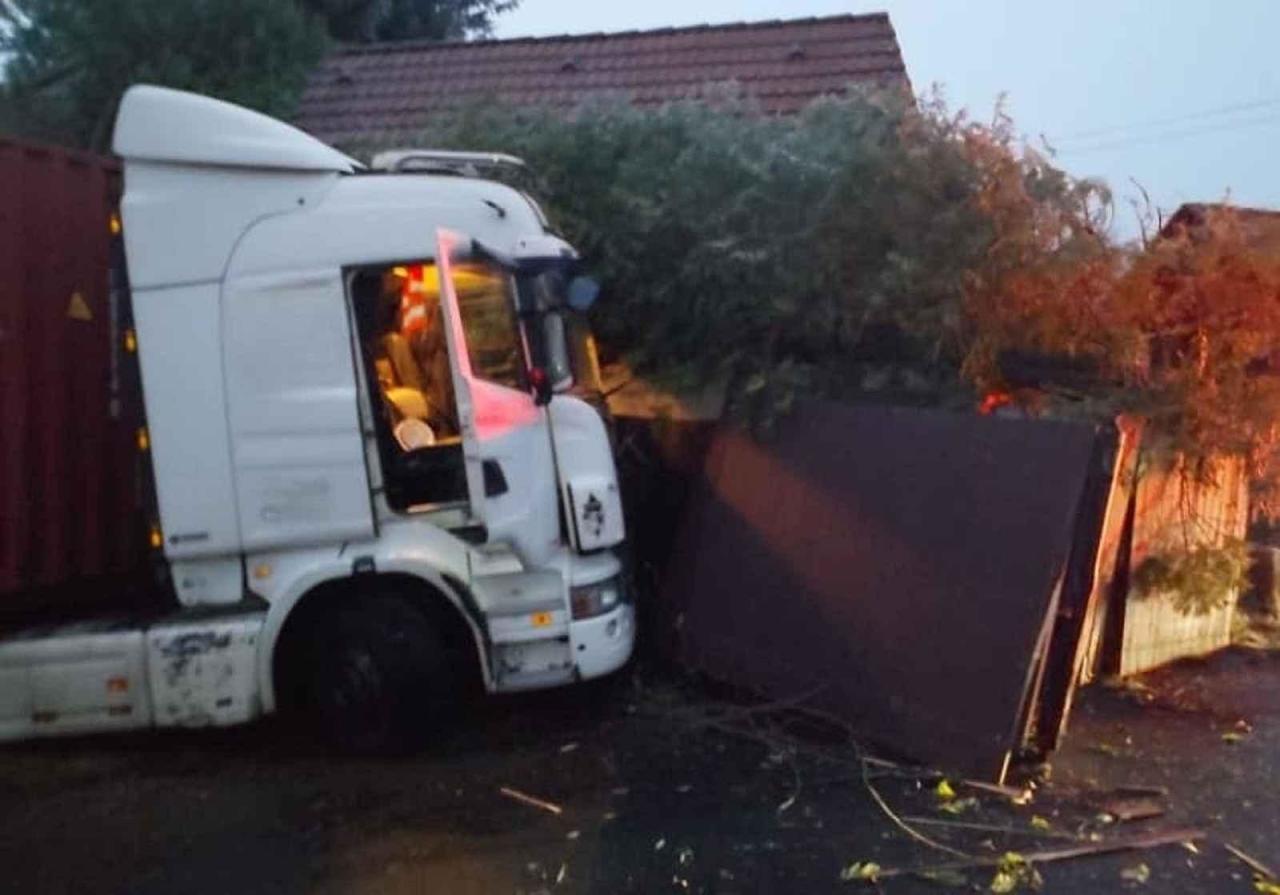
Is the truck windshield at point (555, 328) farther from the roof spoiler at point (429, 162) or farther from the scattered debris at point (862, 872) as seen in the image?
the scattered debris at point (862, 872)

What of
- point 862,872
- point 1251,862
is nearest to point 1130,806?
point 1251,862

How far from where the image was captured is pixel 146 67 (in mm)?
15469

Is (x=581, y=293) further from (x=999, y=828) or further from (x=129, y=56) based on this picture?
(x=129, y=56)

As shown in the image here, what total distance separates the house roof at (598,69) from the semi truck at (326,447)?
710cm

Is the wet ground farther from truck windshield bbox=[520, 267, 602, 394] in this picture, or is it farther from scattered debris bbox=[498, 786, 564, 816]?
truck windshield bbox=[520, 267, 602, 394]

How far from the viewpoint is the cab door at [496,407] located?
7648 millimetres

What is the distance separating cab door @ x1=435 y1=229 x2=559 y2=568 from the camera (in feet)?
25.1

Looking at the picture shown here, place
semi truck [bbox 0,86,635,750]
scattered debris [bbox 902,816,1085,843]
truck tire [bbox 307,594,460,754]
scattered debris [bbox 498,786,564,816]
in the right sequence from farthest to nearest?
truck tire [bbox 307,594,460,754] < semi truck [bbox 0,86,635,750] < scattered debris [bbox 498,786,564,816] < scattered debris [bbox 902,816,1085,843]

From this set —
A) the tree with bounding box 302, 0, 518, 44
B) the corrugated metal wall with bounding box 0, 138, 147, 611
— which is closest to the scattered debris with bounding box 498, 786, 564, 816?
the corrugated metal wall with bounding box 0, 138, 147, 611

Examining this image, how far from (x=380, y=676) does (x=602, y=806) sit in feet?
4.22

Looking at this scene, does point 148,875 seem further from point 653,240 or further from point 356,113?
point 356,113

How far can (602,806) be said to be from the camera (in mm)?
7371

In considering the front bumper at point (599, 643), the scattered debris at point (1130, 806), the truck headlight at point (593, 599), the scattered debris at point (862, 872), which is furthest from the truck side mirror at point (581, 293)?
the scattered debris at point (1130, 806)

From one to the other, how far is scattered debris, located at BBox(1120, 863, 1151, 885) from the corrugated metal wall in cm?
479
